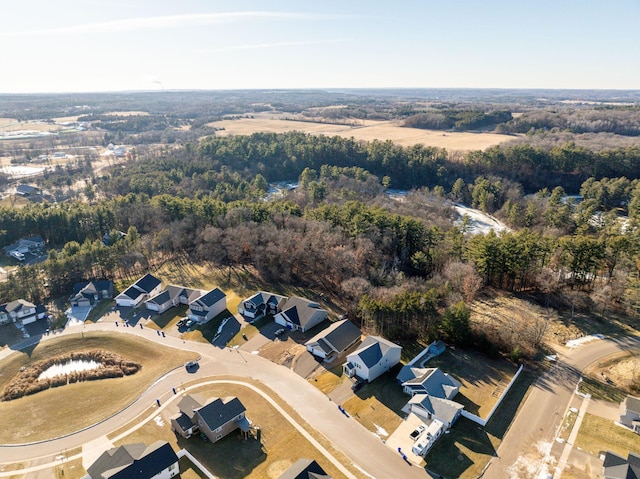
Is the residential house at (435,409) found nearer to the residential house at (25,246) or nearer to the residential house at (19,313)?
the residential house at (19,313)

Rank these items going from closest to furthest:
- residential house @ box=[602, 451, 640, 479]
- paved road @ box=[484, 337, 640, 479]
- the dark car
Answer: residential house @ box=[602, 451, 640, 479]
paved road @ box=[484, 337, 640, 479]
the dark car

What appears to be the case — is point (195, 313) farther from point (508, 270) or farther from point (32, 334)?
point (508, 270)

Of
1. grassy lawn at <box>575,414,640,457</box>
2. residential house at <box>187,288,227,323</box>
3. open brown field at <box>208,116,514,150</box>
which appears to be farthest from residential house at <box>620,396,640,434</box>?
open brown field at <box>208,116,514,150</box>

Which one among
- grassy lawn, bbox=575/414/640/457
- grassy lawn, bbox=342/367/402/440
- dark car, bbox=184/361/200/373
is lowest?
dark car, bbox=184/361/200/373

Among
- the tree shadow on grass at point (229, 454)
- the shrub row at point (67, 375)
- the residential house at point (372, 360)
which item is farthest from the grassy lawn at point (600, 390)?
the shrub row at point (67, 375)

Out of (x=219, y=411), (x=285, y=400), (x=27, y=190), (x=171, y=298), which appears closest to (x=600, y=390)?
(x=285, y=400)

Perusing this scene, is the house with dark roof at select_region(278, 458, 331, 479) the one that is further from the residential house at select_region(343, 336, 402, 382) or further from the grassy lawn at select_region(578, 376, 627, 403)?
the grassy lawn at select_region(578, 376, 627, 403)
